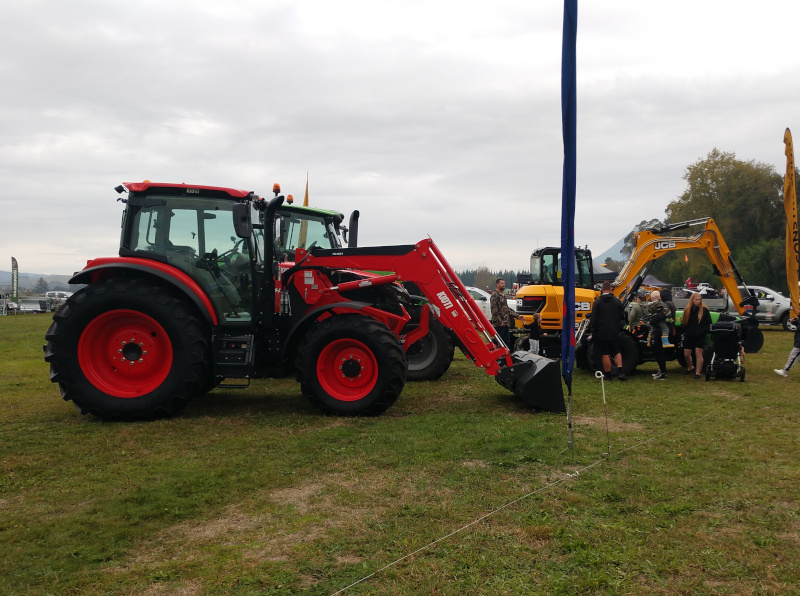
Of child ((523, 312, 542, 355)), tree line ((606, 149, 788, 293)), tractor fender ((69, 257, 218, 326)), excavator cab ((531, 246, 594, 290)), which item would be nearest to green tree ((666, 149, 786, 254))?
tree line ((606, 149, 788, 293))

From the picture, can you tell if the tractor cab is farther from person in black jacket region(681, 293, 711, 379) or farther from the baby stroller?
the baby stroller

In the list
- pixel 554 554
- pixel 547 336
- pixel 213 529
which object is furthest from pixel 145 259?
pixel 547 336

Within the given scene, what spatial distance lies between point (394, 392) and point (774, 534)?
4.42 metres

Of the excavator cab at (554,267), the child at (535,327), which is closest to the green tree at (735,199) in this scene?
Result: the excavator cab at (554,267)

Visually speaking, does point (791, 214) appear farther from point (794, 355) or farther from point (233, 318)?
point (233, 318)

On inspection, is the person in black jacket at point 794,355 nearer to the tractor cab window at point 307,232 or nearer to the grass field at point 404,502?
the grass field at point 404,502

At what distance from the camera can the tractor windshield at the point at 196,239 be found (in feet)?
27.2

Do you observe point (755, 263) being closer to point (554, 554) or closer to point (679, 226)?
point (679, 226)

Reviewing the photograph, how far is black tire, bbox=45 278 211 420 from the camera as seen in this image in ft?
25.7

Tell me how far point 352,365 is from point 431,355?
3.26m

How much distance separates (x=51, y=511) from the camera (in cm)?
482

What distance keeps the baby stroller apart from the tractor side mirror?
812cm

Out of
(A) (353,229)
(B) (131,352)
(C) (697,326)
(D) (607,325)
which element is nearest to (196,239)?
(B) (131,352)

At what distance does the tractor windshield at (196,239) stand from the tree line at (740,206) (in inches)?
1574
